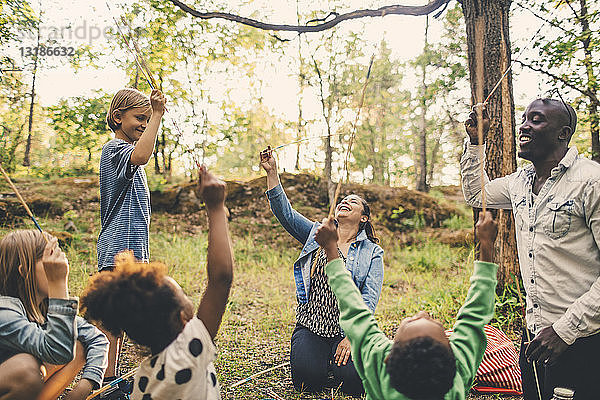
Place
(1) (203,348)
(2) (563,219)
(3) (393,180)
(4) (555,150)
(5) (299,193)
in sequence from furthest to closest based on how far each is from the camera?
(3) (393,180) → (5) (299,193) → (4) (555,150) → (2) (563,219) → (1) (203,348)

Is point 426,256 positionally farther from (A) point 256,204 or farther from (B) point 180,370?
(B) point 180,370

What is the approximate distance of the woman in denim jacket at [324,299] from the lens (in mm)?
2922

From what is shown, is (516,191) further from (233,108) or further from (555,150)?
(233,108)

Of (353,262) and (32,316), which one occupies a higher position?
(353,262)

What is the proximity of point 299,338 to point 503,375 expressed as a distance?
152 centimetres

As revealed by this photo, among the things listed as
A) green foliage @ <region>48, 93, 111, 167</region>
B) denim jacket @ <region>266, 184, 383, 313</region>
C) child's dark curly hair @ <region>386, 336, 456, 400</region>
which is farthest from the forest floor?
child's dark curly hair @ <region>386, 336, 456, 400</region>

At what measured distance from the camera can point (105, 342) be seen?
2.18m

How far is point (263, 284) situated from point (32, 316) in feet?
15.0

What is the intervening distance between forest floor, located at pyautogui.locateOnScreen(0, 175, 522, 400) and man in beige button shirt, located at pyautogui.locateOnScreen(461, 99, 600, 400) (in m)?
1.31

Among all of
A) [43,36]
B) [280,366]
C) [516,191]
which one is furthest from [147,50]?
[516,191]

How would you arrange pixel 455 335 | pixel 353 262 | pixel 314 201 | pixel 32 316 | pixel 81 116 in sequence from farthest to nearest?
1. pixel 314 201
2. pixel 81 116
3. pixel 353 262
4. pixel 32 316
5. pixel 455 335

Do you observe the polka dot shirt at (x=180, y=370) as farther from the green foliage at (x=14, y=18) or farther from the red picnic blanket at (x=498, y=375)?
the green foliage at (x=14, y=18)

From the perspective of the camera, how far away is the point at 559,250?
77.6 inches

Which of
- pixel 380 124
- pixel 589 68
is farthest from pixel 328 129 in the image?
pixel 589 68
